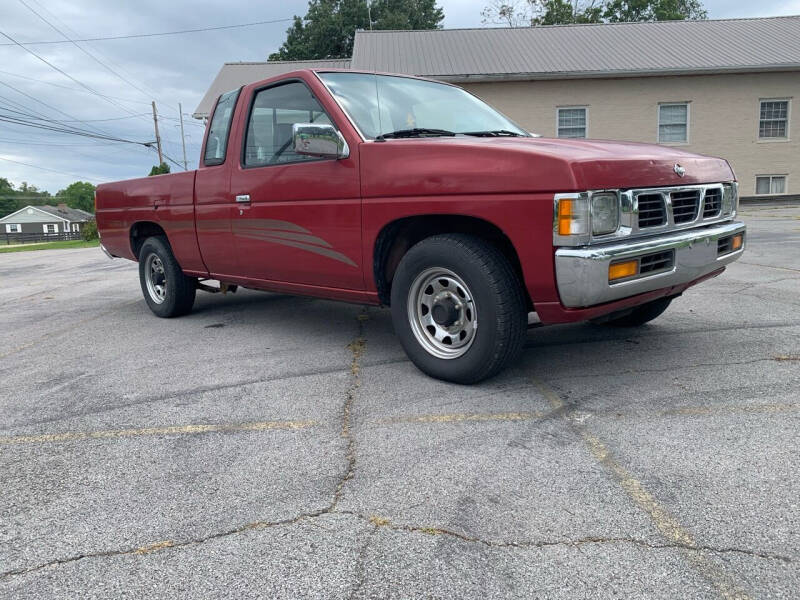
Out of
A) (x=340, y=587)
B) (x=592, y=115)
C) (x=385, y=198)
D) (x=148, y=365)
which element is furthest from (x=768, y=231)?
(x=340, y=587)

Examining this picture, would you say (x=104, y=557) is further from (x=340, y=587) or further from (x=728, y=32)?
(x=728, y=32)

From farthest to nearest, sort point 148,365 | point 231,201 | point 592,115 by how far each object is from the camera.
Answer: point 592,115, point 231,201, point 148,365

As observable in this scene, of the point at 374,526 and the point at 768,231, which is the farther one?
the point at 768,231

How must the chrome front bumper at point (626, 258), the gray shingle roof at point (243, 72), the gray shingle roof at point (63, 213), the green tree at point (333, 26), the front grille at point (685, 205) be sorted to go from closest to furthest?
the chrome front bumper at point (626, 258) → the front grille at point (685, 205) → the gray shingle roof at point (243, 72) → the green tree at point (333, 26) → the gray shingle roof at point (63, 213)

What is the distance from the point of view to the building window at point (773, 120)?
20.7 m

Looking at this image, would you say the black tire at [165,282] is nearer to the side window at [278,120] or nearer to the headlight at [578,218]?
the side window at [278,120]

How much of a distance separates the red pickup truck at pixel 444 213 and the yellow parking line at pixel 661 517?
72cm

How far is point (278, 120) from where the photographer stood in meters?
4.62

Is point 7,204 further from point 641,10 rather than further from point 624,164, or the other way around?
point 624,164

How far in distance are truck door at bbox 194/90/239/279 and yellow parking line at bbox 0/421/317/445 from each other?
2.12 m

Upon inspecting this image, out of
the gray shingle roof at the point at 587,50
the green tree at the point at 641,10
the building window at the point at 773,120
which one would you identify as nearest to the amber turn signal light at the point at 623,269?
the gray shingle roof at the point at 587,50

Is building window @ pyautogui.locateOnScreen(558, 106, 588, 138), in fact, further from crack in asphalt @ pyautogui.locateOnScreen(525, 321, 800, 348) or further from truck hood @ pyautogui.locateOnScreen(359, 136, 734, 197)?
truck hood @ pyautogui.locateOnScreen(359, 136, 734, 197)

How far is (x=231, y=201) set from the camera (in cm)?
483

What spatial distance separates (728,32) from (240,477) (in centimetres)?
2532
